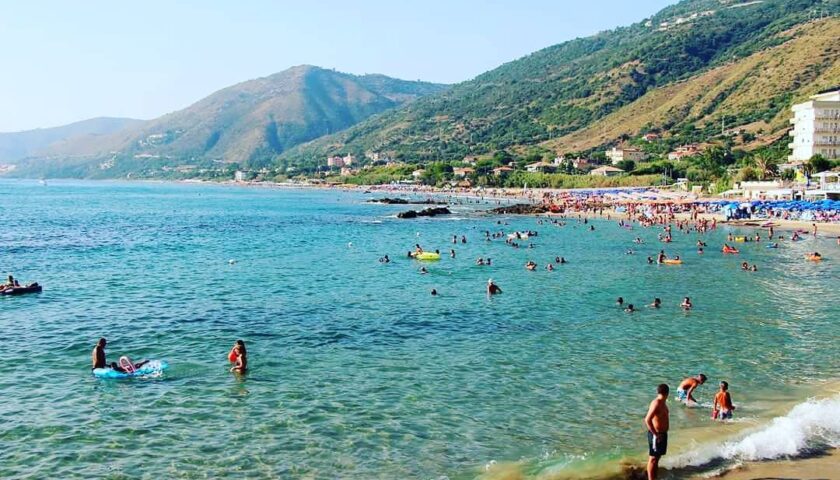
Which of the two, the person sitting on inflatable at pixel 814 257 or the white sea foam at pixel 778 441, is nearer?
the white sea foam at pixel 778 441

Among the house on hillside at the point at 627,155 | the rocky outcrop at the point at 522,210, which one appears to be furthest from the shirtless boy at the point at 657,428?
the house on hillside at the point at 627,155

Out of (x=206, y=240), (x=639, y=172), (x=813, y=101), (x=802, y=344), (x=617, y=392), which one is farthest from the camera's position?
(x=639, y=172)

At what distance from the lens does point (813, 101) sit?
311 ft

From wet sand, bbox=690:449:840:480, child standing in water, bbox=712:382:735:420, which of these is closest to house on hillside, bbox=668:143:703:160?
child standing in water, bbox=712:382:735:420

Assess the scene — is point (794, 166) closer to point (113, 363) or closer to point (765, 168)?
point (765, 168)

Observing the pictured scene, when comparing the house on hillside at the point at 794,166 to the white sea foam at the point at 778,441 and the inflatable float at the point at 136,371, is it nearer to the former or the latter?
the white sea foam at the point at 778,441

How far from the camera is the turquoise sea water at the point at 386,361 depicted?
1311 centimetres

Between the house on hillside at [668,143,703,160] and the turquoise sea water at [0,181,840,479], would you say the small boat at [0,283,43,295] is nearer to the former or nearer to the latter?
the turquoise sea water at [0,181,840,479]

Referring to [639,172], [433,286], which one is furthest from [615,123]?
[433,286]

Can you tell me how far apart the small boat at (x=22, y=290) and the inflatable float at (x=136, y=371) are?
14731 millimetres

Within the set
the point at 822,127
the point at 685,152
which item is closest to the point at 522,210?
the point at 822,127

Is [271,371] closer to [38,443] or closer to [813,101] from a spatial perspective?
[38,443]

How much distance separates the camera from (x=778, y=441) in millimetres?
12961

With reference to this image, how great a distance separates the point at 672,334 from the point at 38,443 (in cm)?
1804
